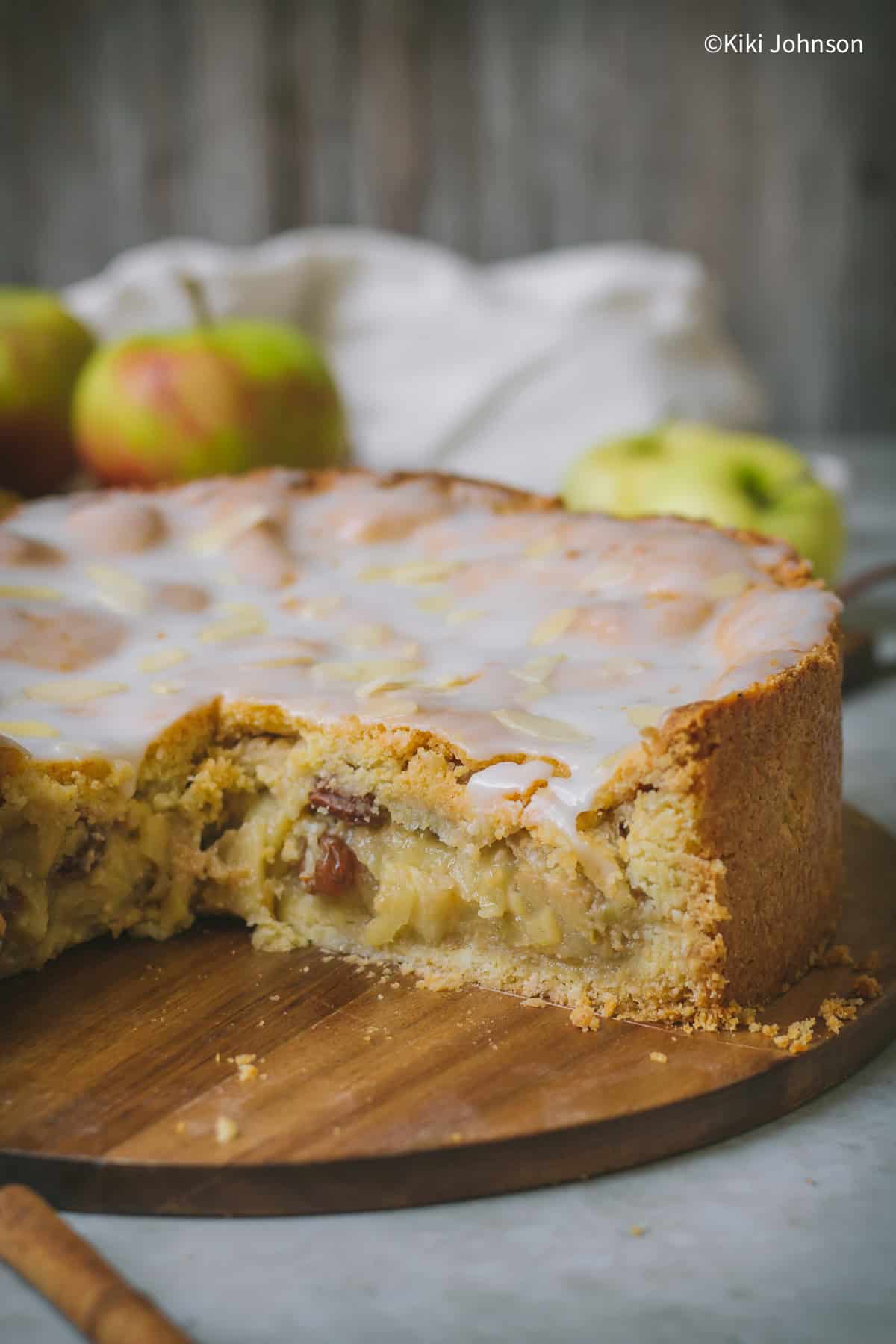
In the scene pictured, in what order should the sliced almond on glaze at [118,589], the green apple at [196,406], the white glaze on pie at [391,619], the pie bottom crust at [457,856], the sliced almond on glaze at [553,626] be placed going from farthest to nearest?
the green apple at [196,406] → the sliced almond on glaze at [118,589] → the sliced almond on glaze at [553,626] → the white glaze on pie at [391,619] → the pie bottom crust at [457,856]

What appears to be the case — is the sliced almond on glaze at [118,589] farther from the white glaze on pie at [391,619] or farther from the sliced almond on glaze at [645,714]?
the sliced almond on glaze at [645,714]

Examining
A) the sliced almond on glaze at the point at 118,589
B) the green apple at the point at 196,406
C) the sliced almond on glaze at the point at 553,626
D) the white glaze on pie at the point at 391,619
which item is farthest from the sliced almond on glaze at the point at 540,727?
the green apple at the point at 196,406

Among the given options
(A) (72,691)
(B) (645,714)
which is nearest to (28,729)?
(A) (72,691)

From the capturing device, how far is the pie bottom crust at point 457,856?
70.3 inches

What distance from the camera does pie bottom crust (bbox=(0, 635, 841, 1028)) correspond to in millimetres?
1785

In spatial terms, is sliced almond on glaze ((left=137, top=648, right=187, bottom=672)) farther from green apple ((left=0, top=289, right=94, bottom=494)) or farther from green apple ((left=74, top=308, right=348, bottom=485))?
green apple ((left=0, top=289, right=94, bottom=494))

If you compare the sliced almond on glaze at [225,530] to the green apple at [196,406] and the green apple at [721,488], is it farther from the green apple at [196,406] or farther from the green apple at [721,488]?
the green apple at [721,488]

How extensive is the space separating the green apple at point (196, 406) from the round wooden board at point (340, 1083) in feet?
5.61

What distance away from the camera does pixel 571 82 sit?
5207 mm

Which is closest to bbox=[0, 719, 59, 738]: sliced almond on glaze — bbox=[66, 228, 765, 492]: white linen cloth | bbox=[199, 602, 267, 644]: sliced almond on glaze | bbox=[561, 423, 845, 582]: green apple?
bbox=[199, 602, 267, 644]: sliced almond on glaze

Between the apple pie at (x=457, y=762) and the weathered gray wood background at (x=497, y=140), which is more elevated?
the weathered gray wood background at (x=497, y=140)

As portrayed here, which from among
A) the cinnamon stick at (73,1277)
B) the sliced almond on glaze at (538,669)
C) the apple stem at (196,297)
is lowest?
the cinnamon stick at (73,1277)

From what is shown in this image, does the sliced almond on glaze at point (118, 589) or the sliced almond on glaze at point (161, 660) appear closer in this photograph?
the sliced almond on glaze at point (161, 660)

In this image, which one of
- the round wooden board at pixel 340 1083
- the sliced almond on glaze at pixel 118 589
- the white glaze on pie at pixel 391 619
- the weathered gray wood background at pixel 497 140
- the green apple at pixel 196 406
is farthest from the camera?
the weathered gray wood background at pixel 497 140
